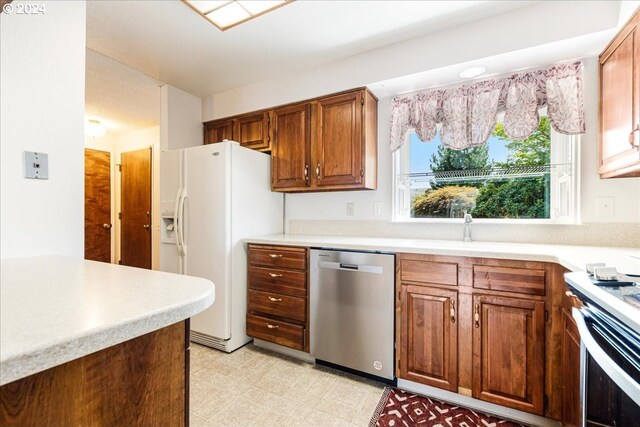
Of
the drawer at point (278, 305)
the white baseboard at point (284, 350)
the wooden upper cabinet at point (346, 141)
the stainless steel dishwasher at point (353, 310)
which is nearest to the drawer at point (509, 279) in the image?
the stainless steel dishwasher at point (353, 310)

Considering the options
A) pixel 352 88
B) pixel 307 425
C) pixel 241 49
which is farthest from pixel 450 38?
pixel 307 425

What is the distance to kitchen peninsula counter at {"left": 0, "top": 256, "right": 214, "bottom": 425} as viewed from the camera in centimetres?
43

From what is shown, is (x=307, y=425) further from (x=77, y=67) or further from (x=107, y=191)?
(x=107, y=191)

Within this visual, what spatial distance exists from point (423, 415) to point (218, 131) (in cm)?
318

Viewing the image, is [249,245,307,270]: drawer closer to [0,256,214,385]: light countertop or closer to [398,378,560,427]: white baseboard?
[398,378,560,427]: white baseboard

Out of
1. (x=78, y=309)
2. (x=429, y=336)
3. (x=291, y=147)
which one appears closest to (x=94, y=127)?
(x=291, y=147)

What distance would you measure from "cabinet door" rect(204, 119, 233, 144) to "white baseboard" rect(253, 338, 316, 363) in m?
2.12

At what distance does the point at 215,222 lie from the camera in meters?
2.45

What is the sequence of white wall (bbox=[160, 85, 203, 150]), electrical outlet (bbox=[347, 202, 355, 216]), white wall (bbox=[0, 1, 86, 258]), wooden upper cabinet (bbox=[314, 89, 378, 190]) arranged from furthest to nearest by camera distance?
white wall (bbox=[160, 85, 203, 150]) → electrical outlet (bbox=[347, 202, 355, 216]) → wooden upper cabinet (bbox=[314, 89, 378, 190]) → white wall (bbox=[0, 1, 86, 258])

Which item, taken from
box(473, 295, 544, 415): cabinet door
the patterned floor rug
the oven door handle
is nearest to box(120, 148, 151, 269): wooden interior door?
the patterned floor rug

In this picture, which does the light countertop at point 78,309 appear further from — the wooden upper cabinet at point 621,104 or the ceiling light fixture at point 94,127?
the ceiling light fixture at point 94,127

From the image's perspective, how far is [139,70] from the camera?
277 centimetres

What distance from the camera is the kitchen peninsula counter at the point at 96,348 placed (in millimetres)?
425

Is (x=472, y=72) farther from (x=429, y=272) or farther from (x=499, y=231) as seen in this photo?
(x=429, y=272)
